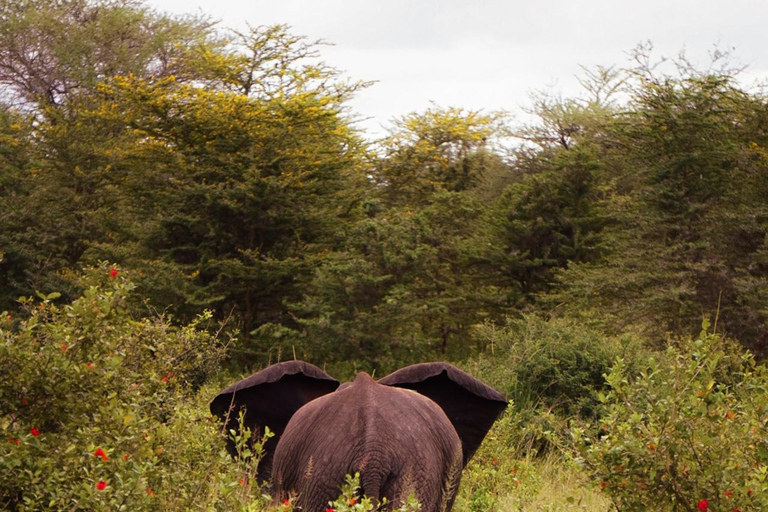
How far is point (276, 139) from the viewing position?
84.4 ft

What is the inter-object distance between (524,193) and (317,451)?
2091 cm

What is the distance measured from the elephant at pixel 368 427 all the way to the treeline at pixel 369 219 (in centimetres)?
1303

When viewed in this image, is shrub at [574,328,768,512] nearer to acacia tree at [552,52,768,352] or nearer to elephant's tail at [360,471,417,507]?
elephant's tail at [360,471,417,507]

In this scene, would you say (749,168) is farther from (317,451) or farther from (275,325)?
(317,451)

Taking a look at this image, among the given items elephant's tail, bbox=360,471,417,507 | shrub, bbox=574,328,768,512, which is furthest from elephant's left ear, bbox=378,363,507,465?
elephant's tail, bbox=360,471,417,507

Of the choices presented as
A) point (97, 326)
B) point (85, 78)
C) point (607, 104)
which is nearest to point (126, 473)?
point (97, 326)

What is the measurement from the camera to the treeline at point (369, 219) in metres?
21.0

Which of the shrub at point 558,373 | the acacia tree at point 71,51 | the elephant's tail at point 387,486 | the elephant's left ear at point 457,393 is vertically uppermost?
the acacia tree at point 71,51

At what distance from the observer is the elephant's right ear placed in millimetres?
5359

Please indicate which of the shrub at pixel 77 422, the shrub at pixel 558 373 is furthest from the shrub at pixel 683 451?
the shrub at pixel 558 373

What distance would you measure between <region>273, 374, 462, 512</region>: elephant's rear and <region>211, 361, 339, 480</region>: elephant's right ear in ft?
1.61

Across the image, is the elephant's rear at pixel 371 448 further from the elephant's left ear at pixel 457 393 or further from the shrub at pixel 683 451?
the shrub at pixel 683 451

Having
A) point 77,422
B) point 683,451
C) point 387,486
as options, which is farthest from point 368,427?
point 683,451

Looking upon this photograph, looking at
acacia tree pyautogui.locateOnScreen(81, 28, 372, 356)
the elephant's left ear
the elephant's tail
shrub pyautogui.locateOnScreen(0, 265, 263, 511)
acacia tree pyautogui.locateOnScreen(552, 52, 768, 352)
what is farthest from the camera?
acacia tree pyautogui.locateOnScreen(81, 28, 372, 356)
